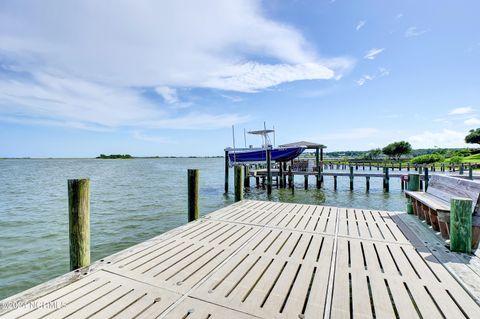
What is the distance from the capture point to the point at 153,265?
3.50m

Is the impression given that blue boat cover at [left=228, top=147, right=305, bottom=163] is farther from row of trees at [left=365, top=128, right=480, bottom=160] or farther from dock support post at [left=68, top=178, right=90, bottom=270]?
row of trees at [left=365, top=128, right=480, bottom=160]

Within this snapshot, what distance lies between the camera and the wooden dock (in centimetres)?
248

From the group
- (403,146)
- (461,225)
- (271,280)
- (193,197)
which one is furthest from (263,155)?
(403,146)

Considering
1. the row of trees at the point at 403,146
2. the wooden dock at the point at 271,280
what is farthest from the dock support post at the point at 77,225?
the row of trees at the point at 403,146

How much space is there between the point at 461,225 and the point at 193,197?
17.9 feet

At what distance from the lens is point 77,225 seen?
382cm

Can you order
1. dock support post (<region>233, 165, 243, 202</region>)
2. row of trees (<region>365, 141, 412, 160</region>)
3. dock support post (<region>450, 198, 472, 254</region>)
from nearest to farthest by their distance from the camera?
dock support post (<region>450, 198, 472, 254</region>)
dock support post (<region>233, 165, 243, 202</region>)
row of trees (<region>365, 141, 412, 160</region>)

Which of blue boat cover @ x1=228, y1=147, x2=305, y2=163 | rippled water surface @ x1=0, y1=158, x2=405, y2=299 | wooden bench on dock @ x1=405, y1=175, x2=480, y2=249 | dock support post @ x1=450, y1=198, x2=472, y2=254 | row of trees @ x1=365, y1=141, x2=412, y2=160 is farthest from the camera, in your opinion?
row of trees @ x1=365, y1=141, x2=412, y2=160

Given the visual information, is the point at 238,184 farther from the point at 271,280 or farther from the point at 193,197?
the point at 271,280

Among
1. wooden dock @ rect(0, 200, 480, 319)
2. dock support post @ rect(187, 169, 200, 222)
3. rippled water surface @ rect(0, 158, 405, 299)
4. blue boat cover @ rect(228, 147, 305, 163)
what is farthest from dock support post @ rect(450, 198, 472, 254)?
blue boat cover @ rect(228, 147, 305, 163)

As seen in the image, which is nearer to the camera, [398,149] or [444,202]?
[444,202]

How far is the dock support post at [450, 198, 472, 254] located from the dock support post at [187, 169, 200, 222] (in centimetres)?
528

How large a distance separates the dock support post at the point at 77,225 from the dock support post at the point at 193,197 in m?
2.80

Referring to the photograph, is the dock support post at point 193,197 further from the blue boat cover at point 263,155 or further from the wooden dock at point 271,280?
the blue boat cover at point 263,155
